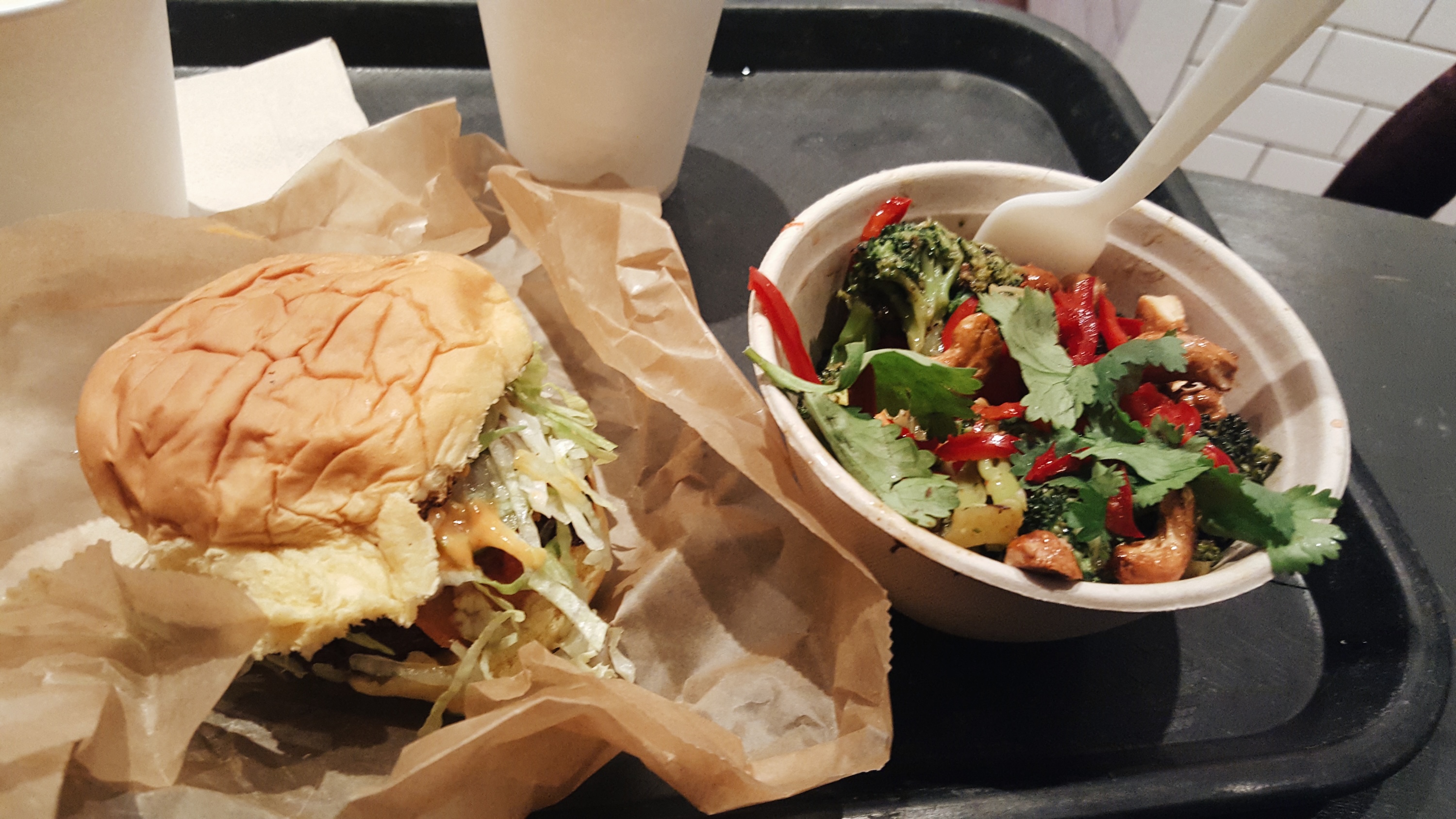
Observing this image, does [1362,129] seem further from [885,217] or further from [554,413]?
[554,413]

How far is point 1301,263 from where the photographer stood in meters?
1.77

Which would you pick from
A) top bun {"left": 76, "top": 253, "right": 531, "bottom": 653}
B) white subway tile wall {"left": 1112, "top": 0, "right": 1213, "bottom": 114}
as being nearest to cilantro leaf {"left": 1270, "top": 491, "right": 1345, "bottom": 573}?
top bun {"left": 76, "top": 253, "right": 531, "bottom": 653}

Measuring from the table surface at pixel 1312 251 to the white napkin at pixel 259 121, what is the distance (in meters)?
0.10

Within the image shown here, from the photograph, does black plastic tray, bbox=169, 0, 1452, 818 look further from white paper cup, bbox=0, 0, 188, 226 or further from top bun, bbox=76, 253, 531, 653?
white paper cup, bbox=0, 0, 188, 226

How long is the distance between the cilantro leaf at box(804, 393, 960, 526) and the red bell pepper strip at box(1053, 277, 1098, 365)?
0.99 feet

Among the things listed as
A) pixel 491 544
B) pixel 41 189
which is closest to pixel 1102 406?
pixel 491 544

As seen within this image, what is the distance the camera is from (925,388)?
1.06m

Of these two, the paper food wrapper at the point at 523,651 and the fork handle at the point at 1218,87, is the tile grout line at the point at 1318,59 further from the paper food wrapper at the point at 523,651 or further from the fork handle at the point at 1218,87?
the paper food wrapper at the point at 523,651

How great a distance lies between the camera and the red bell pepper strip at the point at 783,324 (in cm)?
109

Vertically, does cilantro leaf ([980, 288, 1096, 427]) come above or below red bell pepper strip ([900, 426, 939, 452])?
above

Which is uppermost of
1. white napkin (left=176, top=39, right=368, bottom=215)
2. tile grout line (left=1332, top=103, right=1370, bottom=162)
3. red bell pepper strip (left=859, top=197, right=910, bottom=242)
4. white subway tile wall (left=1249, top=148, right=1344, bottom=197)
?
white napkin (left=176, top=39, right=368, bottom=215)

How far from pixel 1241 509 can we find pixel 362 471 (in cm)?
103

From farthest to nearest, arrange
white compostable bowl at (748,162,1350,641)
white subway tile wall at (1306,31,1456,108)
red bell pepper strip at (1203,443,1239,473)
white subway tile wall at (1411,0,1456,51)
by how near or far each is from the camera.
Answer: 1. white subway tile wall at (1306,31,1456,108)
2. white subway tile wall at (1411,0,1456,51)
3. red bell pepper strip at (1203,443,1239,473)
4. white compostable bowl at (748,162,1350,641)

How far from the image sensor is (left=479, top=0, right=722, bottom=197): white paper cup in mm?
1319
